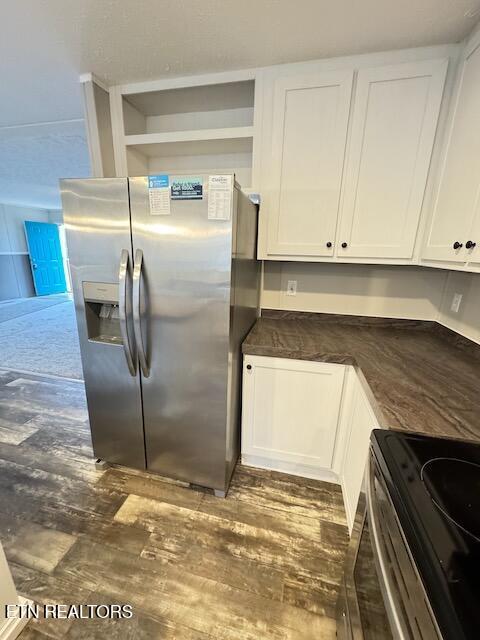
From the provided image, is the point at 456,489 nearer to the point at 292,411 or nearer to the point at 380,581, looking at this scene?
the point at 380,581

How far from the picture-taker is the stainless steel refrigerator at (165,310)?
129cm

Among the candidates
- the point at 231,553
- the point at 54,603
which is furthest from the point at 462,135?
the point at 54,603

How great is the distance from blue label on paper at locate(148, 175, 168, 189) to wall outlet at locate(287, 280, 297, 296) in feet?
3.78

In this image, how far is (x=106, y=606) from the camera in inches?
45.8

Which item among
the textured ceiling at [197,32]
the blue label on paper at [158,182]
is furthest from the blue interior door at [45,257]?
the blue label on paper at [158,182]

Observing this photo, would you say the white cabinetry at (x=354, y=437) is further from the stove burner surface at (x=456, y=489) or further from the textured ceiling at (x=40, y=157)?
the textured ceiling at (x=40, y=157)

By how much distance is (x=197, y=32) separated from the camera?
1.29 metres

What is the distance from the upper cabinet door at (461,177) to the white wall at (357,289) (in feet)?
1.55

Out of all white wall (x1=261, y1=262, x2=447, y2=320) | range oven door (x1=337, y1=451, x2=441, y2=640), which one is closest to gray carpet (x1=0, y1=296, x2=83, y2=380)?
white wall (x1=261, y1=262, x2=447, y2=320)

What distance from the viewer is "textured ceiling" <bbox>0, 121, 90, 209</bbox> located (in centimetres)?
239

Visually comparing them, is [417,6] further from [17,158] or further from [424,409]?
[17,158]

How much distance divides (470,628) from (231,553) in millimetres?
1258

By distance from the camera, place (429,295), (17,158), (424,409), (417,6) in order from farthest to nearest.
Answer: (17,158) < (429,295) < (417,6) < (424,409)

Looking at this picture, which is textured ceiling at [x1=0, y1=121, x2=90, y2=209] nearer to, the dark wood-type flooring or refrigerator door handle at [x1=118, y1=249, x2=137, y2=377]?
refrigerator door handle at [x1=118, y1=249, x2=137, y2=377]
